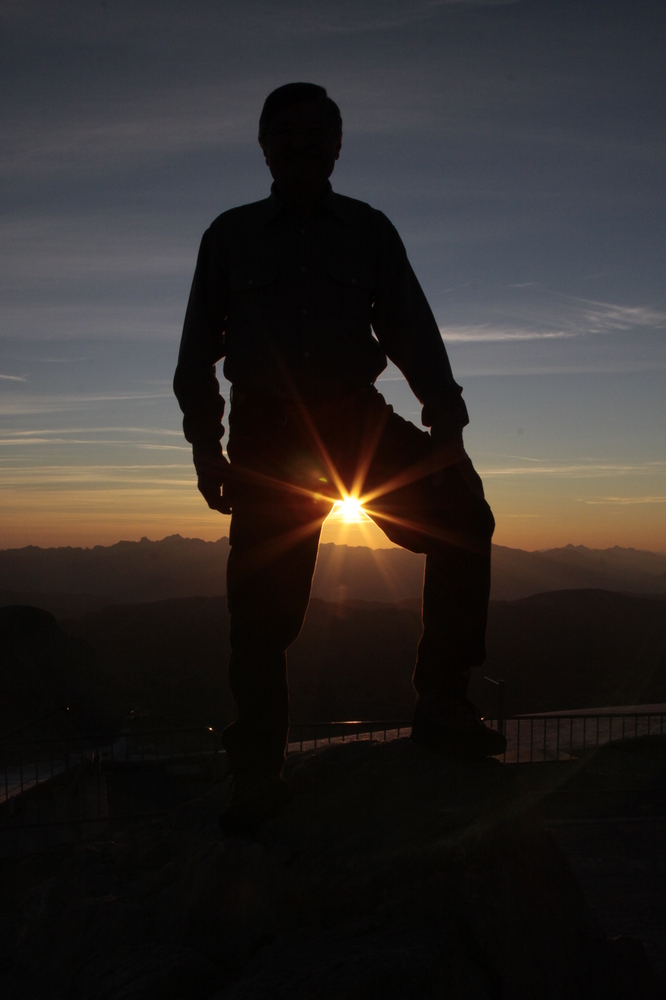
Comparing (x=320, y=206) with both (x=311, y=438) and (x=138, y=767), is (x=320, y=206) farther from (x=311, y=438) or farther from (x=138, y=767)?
(x=138, y=767)

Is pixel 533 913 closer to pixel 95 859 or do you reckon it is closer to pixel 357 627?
pixel 95 859

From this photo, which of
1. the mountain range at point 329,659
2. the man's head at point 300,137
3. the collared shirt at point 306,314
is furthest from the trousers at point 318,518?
the mountain range at point 329,659

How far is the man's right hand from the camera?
2.85m

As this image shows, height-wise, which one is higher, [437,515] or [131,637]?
[437,515]

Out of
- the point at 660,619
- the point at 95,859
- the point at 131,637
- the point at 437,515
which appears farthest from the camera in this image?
the point at 660,619

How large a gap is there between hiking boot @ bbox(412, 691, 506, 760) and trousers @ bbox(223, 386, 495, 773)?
6cm

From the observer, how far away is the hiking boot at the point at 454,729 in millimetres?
2703

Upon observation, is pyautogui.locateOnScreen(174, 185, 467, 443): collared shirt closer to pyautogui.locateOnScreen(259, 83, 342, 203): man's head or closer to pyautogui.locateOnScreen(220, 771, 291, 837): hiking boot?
pyautogui.locateOnScreen(259, 83, 342, 203): man's head

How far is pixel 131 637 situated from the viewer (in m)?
29.5

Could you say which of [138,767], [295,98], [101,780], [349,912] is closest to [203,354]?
[295,98]

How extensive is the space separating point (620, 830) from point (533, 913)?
6.21m

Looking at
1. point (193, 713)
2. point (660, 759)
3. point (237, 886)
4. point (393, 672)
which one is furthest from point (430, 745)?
point (393, 672)

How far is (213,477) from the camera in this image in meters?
2.85

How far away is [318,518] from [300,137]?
140cm
